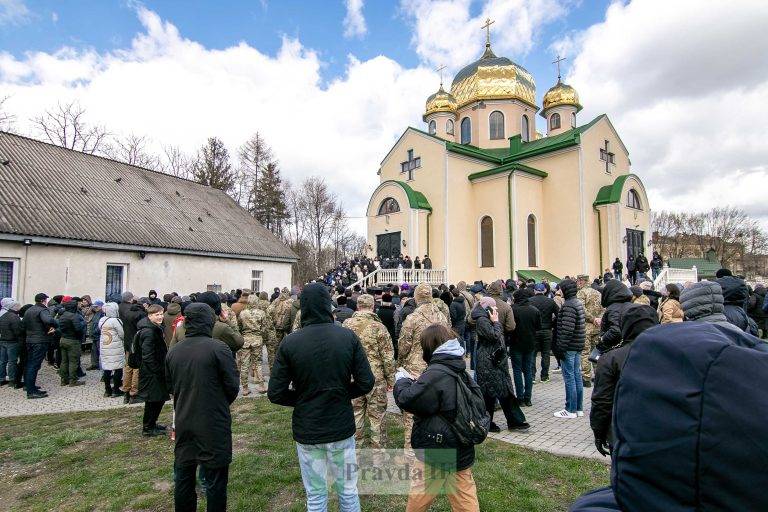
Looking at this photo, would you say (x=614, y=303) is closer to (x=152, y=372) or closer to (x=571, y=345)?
(x=571, y=345)

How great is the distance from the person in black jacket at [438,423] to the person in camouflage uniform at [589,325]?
6455 millimetres

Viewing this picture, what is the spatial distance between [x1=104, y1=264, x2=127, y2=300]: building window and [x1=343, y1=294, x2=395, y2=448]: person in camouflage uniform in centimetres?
1492

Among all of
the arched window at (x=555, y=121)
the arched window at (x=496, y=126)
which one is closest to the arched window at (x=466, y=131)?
the arched window at (x=496, y=126)

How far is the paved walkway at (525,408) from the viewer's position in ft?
19.6

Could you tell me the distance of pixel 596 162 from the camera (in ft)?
90.1

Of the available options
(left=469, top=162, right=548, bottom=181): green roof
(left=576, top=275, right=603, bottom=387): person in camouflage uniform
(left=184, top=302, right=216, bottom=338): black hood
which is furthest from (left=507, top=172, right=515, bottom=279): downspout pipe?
(left=184, top=302, right=216, bottom=338): black hood

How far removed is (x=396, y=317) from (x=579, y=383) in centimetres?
376

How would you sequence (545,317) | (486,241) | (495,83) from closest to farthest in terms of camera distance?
(545,317) < (486,241) < (495,83)

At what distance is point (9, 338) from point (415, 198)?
20.8m

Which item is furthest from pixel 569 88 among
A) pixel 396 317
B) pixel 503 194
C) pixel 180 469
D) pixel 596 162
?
pixel 180 469

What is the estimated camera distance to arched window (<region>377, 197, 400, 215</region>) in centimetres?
2806

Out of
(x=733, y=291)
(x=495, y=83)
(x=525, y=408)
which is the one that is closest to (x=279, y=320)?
(x=525, y=408)

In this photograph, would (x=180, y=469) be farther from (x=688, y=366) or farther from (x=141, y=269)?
(x=141, y=269)

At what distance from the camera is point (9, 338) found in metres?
Result: 9.89
